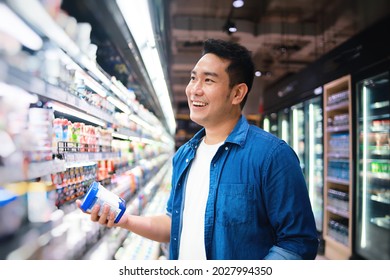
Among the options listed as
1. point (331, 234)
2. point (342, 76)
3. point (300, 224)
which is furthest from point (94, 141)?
point (331, 234)

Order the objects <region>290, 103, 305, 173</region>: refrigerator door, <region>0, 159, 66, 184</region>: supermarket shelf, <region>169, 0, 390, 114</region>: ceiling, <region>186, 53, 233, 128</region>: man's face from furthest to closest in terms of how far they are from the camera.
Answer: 1. <region>290, 103, 305, 173</region>: refrigerator door
2. <region>169, 0, 390, 114</region>: ceiling
3. <region>186, 53, 233, 128</region>: man's face
4. <region>0, 159, 66, 184</region>: supermarket shelf

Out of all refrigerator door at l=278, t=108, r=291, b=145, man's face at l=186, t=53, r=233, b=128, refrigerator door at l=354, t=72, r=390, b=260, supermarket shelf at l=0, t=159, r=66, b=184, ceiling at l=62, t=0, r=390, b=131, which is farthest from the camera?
refrigerator door at l=278, t=108, r=291, b=145

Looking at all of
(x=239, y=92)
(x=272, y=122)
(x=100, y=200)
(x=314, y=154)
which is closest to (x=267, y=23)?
(x=272, y=122)

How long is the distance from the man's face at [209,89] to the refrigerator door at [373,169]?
8.93 feet

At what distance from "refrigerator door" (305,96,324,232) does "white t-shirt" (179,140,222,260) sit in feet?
13.6

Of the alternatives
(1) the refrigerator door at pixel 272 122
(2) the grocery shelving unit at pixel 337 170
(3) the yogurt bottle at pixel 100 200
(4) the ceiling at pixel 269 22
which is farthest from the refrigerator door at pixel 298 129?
(3) the yogurt bottle at pixel 100 200

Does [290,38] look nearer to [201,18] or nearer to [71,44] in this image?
[201,18]

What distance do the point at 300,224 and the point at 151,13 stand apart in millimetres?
1176

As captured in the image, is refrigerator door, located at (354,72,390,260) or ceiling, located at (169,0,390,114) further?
ceiling, located at (169,0,390,114)

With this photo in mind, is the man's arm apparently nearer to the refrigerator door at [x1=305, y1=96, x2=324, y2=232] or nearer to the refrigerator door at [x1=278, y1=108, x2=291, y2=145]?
the refrigerator door at [x1=305, y1=96, x2=324, y2=232]

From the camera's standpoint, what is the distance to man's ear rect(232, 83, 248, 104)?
52.9 inches

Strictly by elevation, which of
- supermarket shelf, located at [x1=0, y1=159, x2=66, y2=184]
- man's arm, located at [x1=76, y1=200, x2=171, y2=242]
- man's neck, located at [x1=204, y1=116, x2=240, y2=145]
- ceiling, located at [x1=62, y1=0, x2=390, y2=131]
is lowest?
man's arm, located at [x1=76, y1=200, x2=171, y2=242]

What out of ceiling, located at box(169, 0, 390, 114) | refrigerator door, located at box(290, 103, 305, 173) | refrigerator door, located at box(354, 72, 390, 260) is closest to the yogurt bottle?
refrigerator door, located at box(354, 72, 390, 260)
